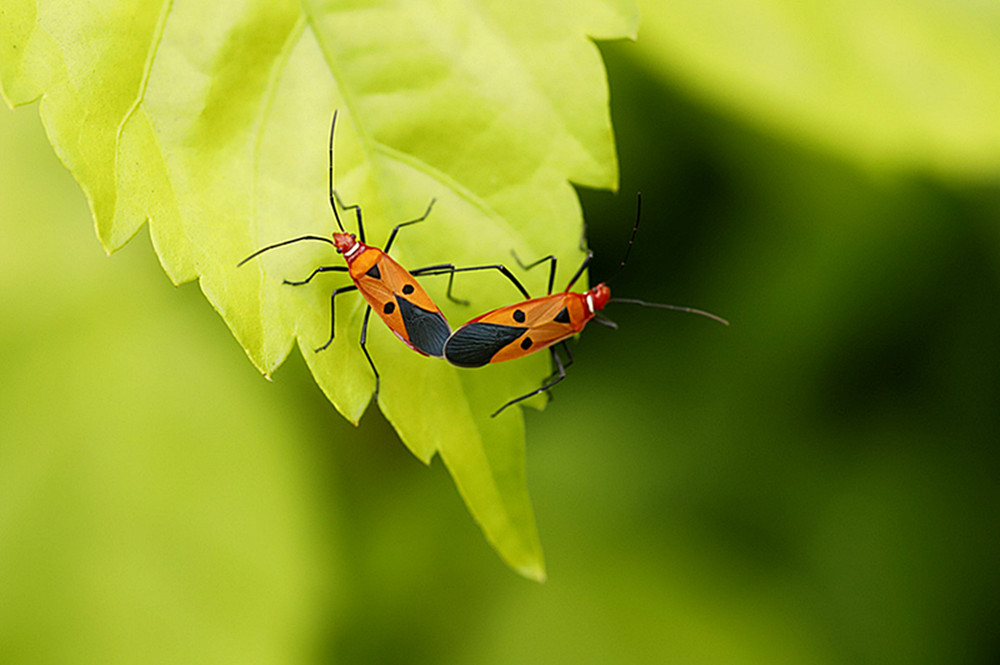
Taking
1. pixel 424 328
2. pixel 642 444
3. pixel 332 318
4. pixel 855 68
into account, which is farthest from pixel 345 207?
pixel 642 444

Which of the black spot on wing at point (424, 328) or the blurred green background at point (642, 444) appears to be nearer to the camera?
the black spot on wing at point (424, 328)

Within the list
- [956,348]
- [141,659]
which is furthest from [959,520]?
[141,659]

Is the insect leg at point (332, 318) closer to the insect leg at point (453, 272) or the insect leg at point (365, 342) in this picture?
the insect leg at point (365, 342)

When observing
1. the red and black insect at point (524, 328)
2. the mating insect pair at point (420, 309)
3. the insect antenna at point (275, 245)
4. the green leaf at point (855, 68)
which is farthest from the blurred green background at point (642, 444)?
the insect antenna at point (275, 245)

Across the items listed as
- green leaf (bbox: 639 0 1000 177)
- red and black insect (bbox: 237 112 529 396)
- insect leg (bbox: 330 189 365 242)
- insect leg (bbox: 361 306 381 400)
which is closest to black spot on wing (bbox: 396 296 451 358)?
red and black insect (bbox: 237 112 529 396)

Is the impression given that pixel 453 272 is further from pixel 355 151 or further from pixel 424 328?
pixel 355 151

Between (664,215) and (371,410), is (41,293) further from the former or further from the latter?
(664,215)
